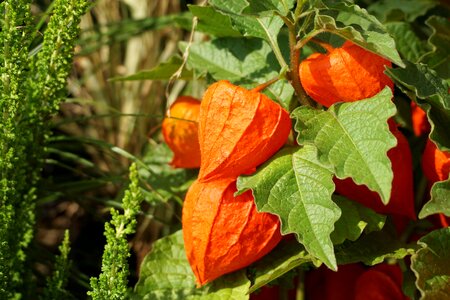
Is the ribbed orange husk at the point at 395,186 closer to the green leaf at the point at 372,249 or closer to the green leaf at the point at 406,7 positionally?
the green leaf at the point at 372,249

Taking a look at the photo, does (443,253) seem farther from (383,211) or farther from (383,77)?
(383,77)

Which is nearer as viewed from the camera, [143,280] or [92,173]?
[143,280]

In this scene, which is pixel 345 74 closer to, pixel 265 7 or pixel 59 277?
pixel 265 7

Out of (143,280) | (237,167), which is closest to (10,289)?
(143,280)

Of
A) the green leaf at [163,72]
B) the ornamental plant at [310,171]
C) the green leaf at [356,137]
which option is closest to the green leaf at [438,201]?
the ornamental plant at [310,171]

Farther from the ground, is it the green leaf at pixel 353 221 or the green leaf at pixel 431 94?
the green leaf at pixel 431 94

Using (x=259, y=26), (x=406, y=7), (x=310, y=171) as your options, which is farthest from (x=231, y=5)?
(x=406, y=7)
